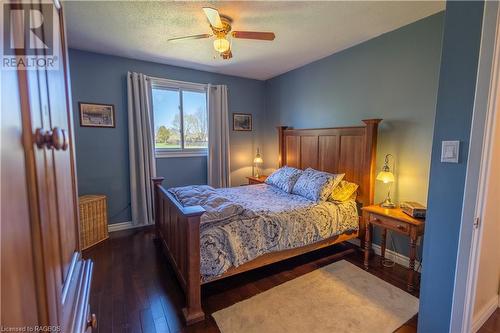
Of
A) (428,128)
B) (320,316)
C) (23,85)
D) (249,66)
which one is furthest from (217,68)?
(23,85)

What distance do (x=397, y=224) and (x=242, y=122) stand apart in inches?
127

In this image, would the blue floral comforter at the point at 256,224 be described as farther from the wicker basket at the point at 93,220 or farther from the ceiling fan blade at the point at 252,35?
the ceiling fan blade at the point at 252,35

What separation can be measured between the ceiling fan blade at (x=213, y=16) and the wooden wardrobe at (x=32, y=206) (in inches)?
57.4

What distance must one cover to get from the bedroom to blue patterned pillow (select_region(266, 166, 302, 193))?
4 centimetres

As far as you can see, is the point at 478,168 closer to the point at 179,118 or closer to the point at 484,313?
the point at 484,313

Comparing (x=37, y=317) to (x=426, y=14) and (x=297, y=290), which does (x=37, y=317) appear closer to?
(x=297, y=290)

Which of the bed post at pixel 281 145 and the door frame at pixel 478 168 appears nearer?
the door frame at pixel 478 168

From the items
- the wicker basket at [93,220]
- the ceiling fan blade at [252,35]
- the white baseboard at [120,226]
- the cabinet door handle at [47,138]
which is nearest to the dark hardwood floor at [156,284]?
the wicker basket at [93,220]

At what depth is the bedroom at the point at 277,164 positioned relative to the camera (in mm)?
1388

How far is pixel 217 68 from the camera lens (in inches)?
162

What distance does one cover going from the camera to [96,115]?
3494mm

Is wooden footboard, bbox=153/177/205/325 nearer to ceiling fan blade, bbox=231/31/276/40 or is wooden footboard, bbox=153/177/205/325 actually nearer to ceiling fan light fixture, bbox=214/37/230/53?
ceiling fan light fixture, bbox=214/37/230/53

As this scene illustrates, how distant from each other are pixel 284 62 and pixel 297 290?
317 centimetres

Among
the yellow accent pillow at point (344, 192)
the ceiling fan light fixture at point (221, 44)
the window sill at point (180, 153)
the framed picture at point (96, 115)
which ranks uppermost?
the ceiling fan light fixture at point (221, 44)
